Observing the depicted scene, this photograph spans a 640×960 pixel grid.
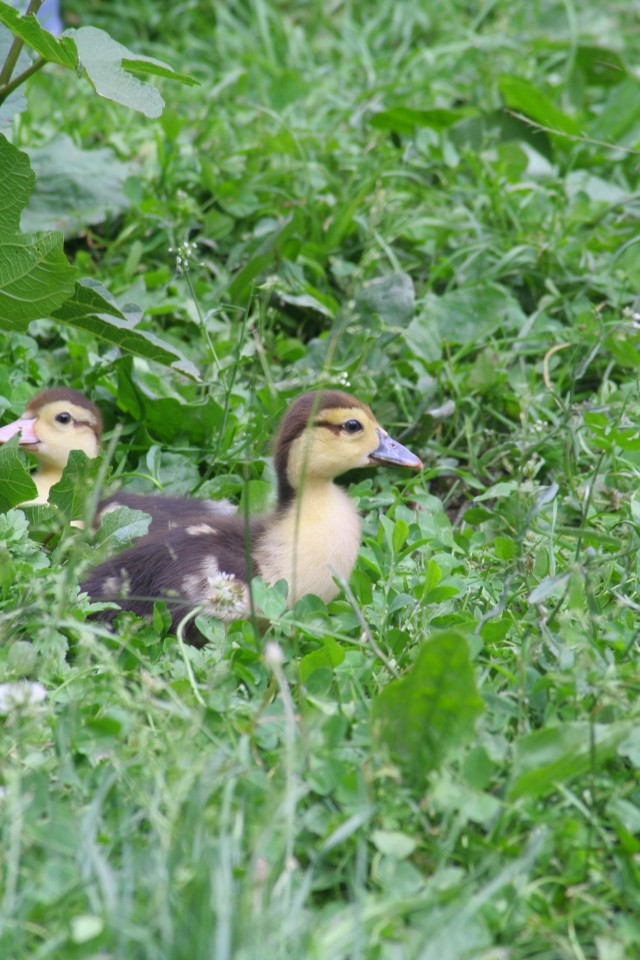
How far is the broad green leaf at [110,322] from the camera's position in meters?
3.13

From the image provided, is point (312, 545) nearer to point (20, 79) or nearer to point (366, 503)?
point (366, 503)

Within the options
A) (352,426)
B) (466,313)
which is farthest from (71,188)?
(352,426)

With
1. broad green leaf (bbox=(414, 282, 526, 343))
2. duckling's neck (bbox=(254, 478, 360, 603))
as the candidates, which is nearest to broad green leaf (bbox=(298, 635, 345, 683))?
duckling's neck (bbox=(254, 478, 360, 603))

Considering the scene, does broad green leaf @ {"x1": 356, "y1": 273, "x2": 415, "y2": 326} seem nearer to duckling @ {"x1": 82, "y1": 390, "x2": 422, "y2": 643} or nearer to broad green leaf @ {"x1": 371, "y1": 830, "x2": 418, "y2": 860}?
duckling @ {"x1": 82, "y1": 390, "x2": 422, "y2": 643}

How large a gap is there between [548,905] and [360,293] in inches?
104

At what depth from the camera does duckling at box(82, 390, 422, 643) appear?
2.98m

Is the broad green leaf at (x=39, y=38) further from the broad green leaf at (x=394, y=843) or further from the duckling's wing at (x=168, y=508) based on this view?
the broad green leaf at (x=394, y=843)

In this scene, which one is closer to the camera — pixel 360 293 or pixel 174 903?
pixel 174 903

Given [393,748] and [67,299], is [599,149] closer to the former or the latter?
[67,299]

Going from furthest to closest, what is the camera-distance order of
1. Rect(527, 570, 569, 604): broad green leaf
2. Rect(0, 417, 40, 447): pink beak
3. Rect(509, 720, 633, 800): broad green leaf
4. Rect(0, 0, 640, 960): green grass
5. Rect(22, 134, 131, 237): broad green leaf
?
Rect(22, 134, 131, 237): broad green leaf < Rect(0, 417, 40, 447): pink beak < Rect(527, 570, 569, 604): broad green leaf < Rect(509, 720, 633, 800): broad green leaf < Rect(0, 0, 640, 960): green grass

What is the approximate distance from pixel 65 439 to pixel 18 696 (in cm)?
141

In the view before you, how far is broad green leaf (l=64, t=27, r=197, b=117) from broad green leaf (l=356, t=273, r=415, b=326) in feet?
4.76

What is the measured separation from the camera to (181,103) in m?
5.53

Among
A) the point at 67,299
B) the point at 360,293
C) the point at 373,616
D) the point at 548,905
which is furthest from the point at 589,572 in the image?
the point at 360,293
